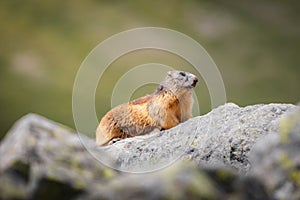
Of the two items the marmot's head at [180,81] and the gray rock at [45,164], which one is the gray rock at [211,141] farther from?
the marmot's head at [180,81]

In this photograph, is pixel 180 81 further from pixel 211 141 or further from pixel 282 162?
pixel 282 162

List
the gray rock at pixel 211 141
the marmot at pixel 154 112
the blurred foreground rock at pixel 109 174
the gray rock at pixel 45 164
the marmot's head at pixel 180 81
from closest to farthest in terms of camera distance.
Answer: the blurred foreground rock at pixel 109 174 → the gray rock at pixel 45 164 → the gray rock at pixel 211 141 → the marmot at pixel 154 112 → the marmot's head at pixel 180 81

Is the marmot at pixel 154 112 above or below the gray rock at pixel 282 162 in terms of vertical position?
above

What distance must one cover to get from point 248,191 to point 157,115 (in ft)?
25.6

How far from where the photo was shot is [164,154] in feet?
33.3

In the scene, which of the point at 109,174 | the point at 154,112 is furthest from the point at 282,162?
the point at 154,112

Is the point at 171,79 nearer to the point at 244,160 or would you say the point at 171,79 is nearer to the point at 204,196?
the point at 244,160

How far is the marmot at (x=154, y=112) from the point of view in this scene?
13.6 m

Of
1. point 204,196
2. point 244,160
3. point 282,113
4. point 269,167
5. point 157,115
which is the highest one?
point 157,115

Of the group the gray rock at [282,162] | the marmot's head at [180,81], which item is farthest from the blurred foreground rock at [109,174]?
the marmot's head at [180,81]

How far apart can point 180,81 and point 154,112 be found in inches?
44.4

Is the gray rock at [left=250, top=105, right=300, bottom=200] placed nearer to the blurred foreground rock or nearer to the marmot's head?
the blurred foreground rock

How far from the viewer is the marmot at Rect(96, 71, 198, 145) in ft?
44.5

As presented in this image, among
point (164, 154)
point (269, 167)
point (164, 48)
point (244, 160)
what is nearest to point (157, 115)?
point (164, 154)
